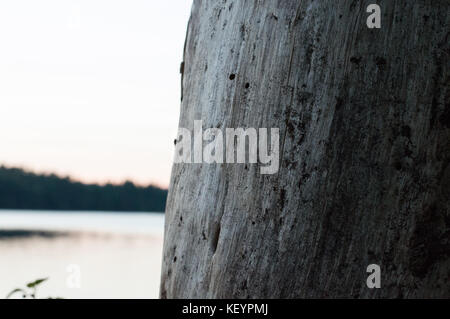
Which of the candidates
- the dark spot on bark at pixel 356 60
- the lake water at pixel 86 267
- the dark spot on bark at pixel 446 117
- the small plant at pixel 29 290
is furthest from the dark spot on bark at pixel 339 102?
the lake water at pixel 86 267

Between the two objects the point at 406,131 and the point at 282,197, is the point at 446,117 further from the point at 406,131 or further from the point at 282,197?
the point at 282,197

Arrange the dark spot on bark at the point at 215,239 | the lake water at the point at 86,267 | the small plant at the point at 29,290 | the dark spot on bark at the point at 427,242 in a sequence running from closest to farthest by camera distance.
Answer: the dark spot on bark at the point at 427,242 → the dark spot on bark at the point at 215,239 → the small plant at the point at 29,290 → the lake water at the point at 86,267

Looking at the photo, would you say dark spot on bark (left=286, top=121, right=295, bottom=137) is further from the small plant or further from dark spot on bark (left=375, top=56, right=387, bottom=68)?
the small plant

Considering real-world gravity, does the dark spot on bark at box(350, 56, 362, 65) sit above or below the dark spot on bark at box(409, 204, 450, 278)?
above

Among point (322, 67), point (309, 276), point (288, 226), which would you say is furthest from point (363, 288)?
point (322, 67)

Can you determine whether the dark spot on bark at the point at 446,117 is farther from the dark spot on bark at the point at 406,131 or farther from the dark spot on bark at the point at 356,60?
the dark spot on bark at the point at 356,60

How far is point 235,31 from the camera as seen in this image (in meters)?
2.09

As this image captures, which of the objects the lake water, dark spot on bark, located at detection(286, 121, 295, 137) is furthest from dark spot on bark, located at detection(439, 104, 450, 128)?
the lake water

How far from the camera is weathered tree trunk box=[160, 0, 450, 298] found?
1803 millimetres

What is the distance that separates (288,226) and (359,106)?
475 mm

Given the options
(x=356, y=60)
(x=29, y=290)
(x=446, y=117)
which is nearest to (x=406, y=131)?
(x=446, y=117)

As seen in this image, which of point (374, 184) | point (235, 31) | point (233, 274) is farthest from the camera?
point (235, 31)

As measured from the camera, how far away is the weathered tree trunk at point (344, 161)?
1803mm
